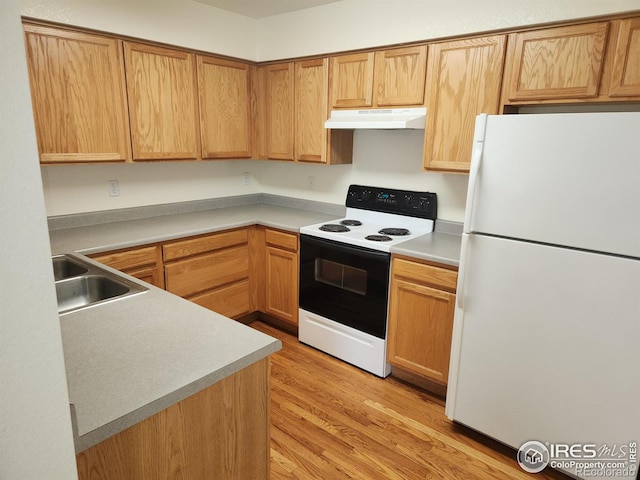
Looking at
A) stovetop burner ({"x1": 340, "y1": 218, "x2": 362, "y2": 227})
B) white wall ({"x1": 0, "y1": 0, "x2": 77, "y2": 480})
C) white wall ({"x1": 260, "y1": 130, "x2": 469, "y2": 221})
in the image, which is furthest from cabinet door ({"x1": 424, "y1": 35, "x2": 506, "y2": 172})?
white wall ({"x1": 0, "y1": 0, "x2": 77, "y2": 480})

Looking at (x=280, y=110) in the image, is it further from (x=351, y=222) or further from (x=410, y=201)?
(x=410, y=201)

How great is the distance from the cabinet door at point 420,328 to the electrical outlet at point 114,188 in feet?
6.76

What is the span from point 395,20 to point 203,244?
6.38ft

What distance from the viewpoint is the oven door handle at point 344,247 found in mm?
2504

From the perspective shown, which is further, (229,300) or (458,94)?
(229,300)

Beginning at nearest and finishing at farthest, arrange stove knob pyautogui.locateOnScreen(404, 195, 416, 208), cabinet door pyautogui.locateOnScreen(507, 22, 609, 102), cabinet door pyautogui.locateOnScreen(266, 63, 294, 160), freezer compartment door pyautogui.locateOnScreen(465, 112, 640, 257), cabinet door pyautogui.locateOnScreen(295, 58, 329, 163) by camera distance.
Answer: freezer compartment door pyautogui.locateOnScreen(465, 112, 640, 257), cabinet door pyautogui.locateOnScreen(507, 22, 609, 102), stove knob pyautogui.locateOnScreen(404, 195, 416, 208), cabinet door pyautogui.locateOnScreen(295, 58, 329, 163), cabinet door pyautogui.locateOnScreen(266, 63, 294, 160)

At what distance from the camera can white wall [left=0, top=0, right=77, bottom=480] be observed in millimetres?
472

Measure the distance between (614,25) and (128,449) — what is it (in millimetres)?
2512

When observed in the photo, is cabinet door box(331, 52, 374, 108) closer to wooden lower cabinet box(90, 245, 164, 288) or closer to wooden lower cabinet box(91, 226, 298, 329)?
wooden lower cabinet box(91, 226, 298, 329)

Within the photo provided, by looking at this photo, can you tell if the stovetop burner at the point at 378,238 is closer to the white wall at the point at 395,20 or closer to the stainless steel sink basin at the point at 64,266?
the white wall at the point at 395,20

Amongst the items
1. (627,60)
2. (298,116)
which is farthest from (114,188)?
(627,60)

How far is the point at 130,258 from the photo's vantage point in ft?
8.23

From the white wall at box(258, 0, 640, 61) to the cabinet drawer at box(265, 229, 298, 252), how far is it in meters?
1.35

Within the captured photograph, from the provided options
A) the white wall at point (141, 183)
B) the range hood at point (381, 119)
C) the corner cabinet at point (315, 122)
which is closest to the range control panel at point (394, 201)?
the corner cabinet at point (315, 122)
